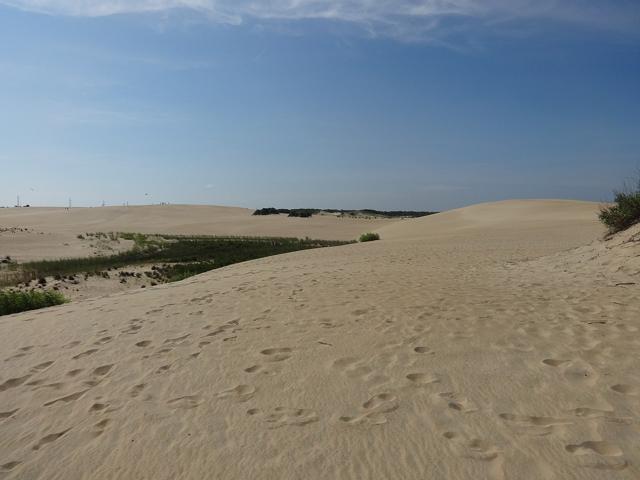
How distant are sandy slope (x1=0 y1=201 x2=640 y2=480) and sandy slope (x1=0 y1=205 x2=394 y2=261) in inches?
974

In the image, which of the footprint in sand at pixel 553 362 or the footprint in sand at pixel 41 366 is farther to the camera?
the footprint in sand at pixel 41 366

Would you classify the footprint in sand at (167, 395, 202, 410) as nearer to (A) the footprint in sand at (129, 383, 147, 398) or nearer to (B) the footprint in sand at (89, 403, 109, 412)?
(A) the footprint in sand at (129, 383, 147, 398)

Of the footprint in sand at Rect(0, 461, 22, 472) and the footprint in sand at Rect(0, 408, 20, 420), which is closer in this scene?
the footprint in sand at Rect(0, 461, 22, 472)

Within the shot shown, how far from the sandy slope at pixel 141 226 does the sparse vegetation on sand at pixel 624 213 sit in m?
27.2

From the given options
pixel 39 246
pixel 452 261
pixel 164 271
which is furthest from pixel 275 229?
pixel 452 261

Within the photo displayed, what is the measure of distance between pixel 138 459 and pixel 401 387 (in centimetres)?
223

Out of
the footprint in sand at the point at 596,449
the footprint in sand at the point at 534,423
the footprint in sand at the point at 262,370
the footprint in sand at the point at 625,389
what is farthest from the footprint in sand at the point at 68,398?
the footprint in sand at the point at 625,389

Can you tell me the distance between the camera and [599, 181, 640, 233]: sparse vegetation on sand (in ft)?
40.1

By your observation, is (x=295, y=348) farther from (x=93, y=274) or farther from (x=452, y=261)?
(x=93, y=274)

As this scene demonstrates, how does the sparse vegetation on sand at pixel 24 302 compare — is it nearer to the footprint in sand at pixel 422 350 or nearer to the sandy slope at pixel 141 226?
the footprint in sand at pixel 422 350

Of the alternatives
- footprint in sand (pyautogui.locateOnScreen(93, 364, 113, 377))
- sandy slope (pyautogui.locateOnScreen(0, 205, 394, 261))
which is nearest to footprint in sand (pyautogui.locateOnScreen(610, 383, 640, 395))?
footprint in sand (pyautogui.locateOnScreen(93, 364, 113, 377))

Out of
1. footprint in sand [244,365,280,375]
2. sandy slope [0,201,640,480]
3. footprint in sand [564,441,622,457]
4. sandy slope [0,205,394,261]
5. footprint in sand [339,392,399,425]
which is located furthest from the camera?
sandy slope [0,205,394,261]

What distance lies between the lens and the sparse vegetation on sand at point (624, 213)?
12227 millimetres

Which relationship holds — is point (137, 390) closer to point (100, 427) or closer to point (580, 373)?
point (100, 427)
